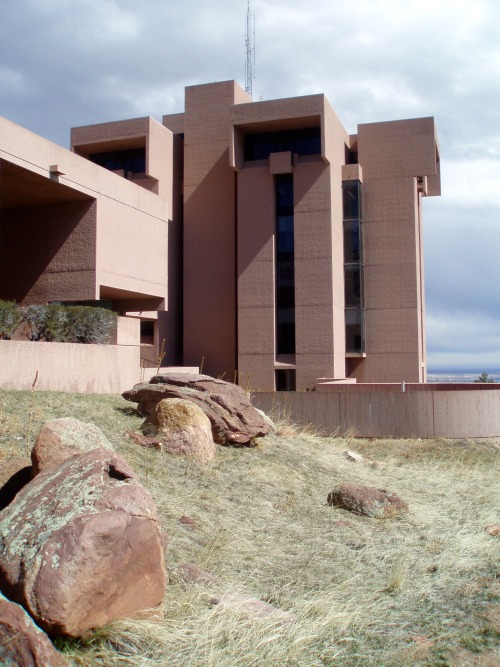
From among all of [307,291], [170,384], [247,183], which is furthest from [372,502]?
[247,183]

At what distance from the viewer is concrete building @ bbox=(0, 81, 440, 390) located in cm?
3169

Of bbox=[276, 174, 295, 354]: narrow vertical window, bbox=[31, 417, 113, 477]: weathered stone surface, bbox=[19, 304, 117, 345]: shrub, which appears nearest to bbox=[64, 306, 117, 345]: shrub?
bbox=[19, 304, 117, 345]: shrub

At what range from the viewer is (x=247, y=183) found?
3278 cm

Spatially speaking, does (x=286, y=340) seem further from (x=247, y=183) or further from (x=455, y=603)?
(x=455, y=603)

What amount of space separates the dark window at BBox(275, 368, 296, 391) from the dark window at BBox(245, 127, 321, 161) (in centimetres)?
1040

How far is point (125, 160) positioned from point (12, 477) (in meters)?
28.5

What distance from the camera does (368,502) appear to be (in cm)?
961

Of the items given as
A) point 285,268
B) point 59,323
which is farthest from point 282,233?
point 59,323

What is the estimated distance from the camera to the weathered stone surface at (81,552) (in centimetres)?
482

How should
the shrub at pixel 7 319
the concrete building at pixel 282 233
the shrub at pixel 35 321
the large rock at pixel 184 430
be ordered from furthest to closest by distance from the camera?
the concrete building at pixel 282 233
the shrub at pixel 35 321
the shrub at pixel 7 319
the large rock at pixel 184 430

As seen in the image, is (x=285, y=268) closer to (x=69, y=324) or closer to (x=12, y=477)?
(x=69, y=324)

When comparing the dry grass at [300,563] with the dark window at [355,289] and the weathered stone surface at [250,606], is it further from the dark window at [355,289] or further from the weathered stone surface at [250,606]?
the dark window at [355,289]

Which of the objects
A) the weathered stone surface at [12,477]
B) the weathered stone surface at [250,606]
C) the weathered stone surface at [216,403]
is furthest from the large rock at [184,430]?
the weathered stone surface at [250,606]

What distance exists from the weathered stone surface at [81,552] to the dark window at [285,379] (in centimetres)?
2629
